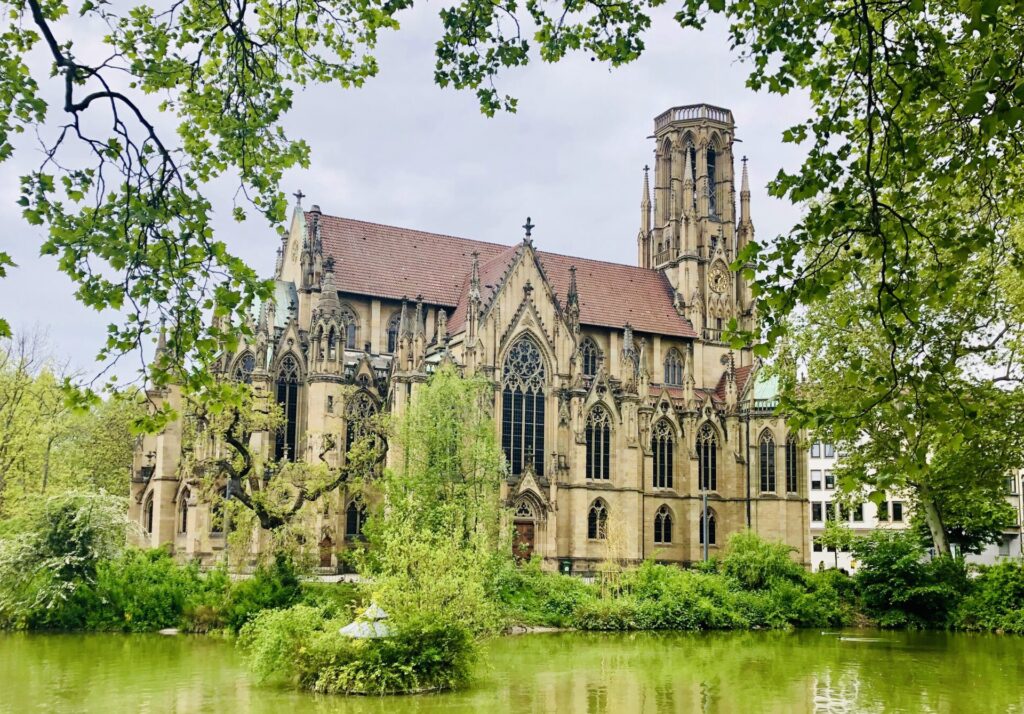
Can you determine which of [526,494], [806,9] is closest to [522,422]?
[526,494]

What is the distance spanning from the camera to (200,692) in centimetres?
2452

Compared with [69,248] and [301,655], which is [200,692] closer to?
[301,655]

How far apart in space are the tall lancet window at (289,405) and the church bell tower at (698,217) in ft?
89.7

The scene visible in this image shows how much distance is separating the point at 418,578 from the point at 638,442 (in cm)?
3346

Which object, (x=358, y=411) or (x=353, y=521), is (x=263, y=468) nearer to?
(x=353, y=521)

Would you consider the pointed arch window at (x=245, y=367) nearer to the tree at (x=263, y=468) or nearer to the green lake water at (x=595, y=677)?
the tree at (x=263, y=468)

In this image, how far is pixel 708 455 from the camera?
209ft

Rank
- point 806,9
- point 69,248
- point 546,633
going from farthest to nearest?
point 546,633, point 806,9, point 69,248

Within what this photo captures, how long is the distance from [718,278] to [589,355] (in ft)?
38.9

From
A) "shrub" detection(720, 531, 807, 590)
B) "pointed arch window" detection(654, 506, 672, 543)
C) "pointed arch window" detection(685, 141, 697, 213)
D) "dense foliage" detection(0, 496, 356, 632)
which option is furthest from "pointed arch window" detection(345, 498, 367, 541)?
"pointed arch window" detection(685, 141, 697, 213)

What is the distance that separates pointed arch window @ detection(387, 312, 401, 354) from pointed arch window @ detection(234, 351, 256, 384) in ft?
26.5

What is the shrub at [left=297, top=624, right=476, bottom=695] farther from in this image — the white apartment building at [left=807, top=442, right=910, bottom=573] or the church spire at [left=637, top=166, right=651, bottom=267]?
the white apartment building at [left=807, top=442, right=910, bottom=573]

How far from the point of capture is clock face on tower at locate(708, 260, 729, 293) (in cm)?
6975

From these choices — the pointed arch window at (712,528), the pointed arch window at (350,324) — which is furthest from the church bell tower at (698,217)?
the pointed arch window at (350,324)
